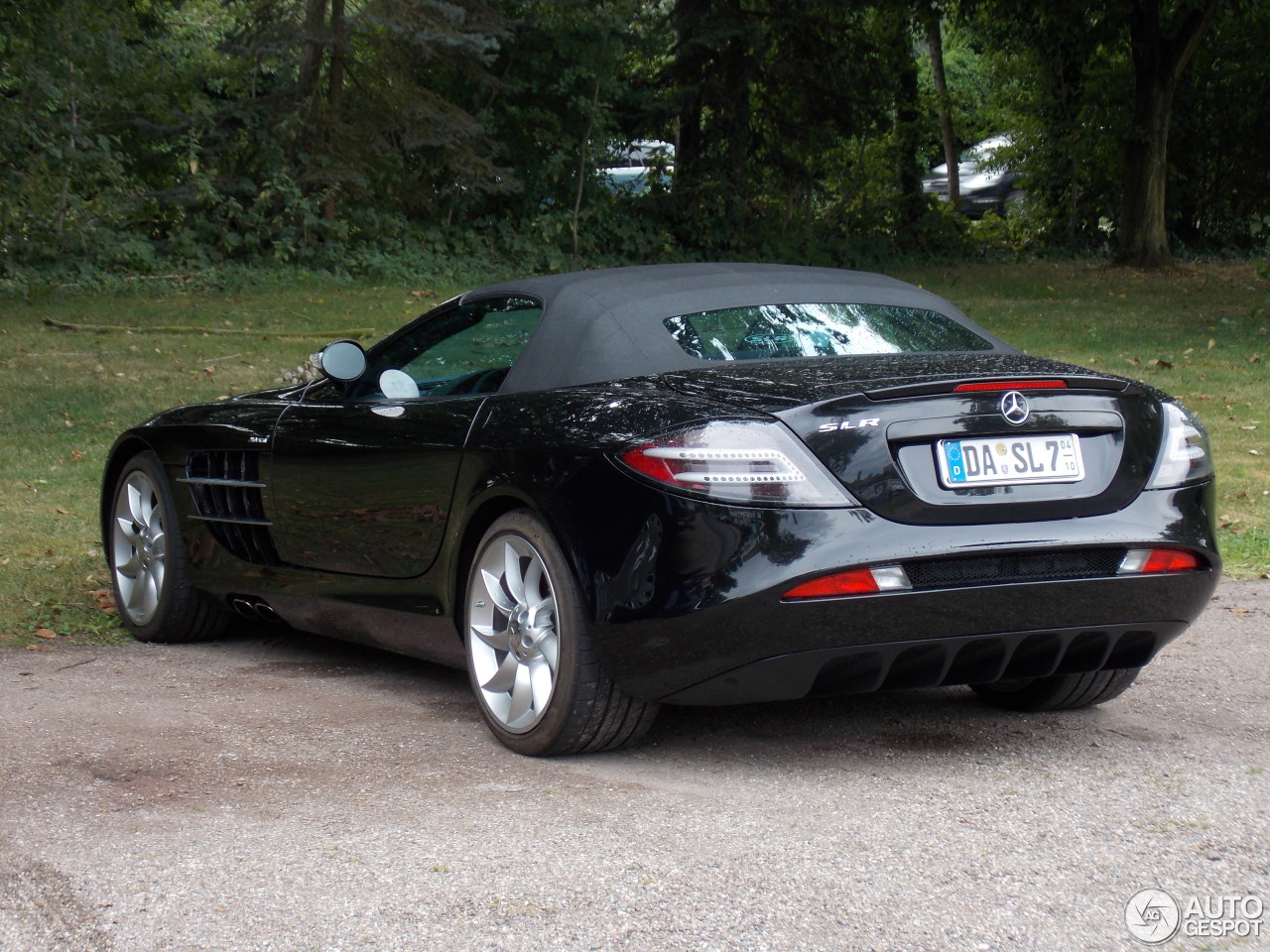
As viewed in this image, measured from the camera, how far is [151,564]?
6.03 metres

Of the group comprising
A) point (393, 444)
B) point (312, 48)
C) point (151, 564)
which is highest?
point (312, 48)

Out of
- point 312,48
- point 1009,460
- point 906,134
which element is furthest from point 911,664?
point 906,134

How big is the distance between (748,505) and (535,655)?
821mm

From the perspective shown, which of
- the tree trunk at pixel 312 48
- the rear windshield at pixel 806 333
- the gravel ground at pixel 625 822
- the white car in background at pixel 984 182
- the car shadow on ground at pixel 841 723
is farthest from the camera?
the white car in background at pixel 984 182

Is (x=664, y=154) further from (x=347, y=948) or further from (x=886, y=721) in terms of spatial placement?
(x=347, y=948)

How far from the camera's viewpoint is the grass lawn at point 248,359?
750 cm

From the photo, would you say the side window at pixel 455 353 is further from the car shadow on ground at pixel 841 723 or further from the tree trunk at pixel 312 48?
the tree trunk at pixel 312 48

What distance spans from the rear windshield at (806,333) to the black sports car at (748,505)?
0.01 metres

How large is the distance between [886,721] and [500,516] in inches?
51.8

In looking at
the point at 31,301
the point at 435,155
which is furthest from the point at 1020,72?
the point at 31,301

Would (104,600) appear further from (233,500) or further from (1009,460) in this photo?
(1009,460)

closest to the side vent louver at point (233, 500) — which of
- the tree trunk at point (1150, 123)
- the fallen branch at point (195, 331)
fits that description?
the fallen branch at point (195, 331)

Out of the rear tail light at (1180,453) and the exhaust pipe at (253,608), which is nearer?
the rear tail light at (1180,453)

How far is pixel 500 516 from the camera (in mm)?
4230
